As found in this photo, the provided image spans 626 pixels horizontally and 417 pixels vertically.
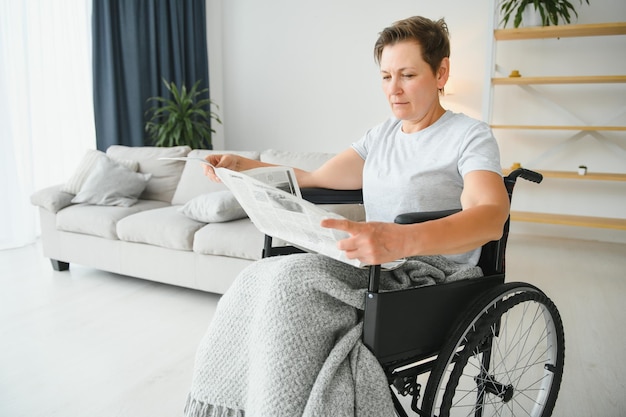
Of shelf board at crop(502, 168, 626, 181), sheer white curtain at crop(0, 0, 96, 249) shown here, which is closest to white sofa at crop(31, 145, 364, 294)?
sheer white curtain at crop(0, 0, 96, 249)

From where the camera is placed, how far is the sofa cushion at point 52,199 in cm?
295

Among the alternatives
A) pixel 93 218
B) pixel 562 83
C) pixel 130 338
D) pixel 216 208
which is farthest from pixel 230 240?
pixel 562 83

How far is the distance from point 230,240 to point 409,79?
4.63 ft

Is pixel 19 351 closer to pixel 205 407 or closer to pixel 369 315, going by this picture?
pixel 205 407

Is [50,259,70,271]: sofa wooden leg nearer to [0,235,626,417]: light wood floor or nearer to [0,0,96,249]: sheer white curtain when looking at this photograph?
[0,235,626,417]: light wood floor

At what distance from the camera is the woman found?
2.98ft

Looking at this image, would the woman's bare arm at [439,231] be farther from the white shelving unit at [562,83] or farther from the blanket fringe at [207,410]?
the white shelving unit at [562,83]

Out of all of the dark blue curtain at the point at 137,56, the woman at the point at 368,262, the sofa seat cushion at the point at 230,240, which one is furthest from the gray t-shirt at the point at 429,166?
the dark blue curtain at the point at 137,56

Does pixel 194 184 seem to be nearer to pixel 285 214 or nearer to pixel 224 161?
pixel 224 161

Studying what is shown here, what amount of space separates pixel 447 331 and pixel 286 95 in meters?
4.09

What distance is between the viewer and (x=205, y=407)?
1068 millimetres

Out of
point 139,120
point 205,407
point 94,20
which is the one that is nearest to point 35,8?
A: point 94,20

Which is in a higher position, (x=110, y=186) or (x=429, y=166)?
(x=429, y=166)

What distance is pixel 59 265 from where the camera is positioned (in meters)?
3.03
